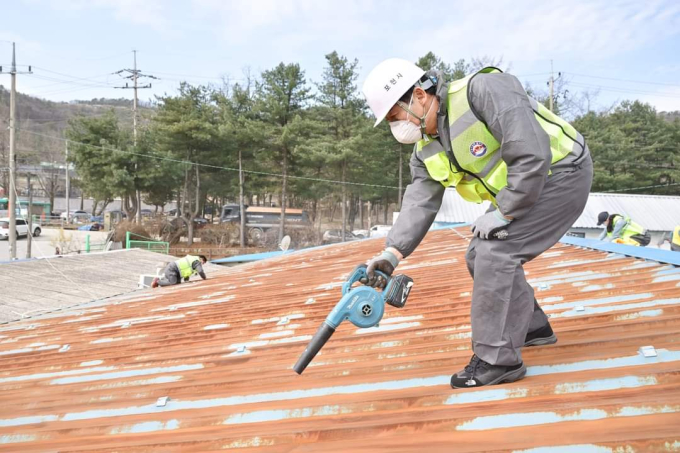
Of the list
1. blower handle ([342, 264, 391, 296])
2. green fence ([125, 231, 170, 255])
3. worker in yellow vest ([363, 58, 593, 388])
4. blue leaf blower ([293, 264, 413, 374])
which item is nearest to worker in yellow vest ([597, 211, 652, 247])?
worker in yellow vest ([363, 58, 593, 388])

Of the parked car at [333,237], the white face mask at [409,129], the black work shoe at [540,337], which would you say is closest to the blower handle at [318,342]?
the white face mask at [409,129]

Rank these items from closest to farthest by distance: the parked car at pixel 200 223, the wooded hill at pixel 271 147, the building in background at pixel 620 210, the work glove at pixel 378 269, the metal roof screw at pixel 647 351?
the metal roof screw at pixel 647 351 → the work glove at pixel 378 269 → the building in background at pixel 620 210 → the wooded hill at pixel 271 147 → the parked car at pixel 200 223

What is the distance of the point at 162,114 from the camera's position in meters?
30.4

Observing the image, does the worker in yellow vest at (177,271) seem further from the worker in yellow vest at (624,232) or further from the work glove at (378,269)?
the work glove at (378,269)

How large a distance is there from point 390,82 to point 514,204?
27.7 inches

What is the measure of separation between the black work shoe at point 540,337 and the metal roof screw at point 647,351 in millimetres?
355

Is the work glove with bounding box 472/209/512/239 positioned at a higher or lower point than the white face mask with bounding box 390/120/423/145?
lower

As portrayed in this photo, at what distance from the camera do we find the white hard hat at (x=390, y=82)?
1.94 metres

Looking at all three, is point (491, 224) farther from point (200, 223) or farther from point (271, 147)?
point (200, 223)

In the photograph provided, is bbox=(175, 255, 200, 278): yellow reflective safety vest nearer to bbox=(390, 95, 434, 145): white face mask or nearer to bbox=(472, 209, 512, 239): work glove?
bbox=(390, 95, 434, 145): white face mask

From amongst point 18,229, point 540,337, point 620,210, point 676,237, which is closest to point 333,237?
point 620,210

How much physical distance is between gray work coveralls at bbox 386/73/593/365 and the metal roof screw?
0.52 m

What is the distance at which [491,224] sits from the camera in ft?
5.98

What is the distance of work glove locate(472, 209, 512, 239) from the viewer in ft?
5.92
